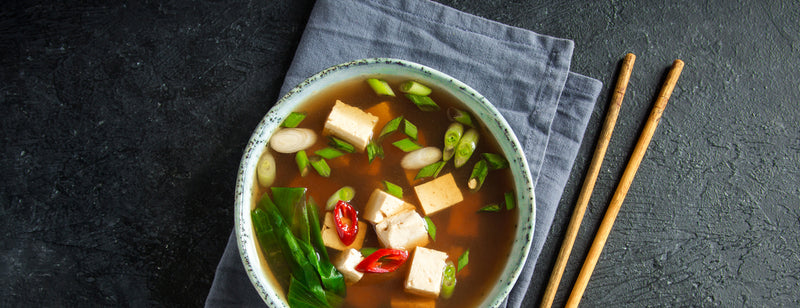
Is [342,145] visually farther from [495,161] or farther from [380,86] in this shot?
[495,161]

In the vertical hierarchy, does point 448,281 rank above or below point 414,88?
below

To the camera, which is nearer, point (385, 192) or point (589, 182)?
point (385, 192)

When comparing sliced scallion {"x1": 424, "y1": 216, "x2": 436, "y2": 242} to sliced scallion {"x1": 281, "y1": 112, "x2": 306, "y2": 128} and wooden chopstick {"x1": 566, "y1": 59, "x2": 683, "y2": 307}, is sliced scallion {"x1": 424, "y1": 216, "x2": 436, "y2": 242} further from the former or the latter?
wooden chopstick {"x1": 566, "y1": 59, "x2": 683, "y2": 307}

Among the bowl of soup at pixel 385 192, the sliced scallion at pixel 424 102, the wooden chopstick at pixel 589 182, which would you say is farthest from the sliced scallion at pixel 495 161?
the wooden chopstick at pixel 589 182

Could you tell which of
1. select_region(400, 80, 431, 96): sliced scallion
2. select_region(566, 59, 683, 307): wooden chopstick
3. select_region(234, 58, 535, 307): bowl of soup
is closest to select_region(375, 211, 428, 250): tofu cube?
select_region(234, 58, 535, 307): bowl of soup

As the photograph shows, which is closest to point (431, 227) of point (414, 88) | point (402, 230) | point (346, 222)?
point (402, 230)

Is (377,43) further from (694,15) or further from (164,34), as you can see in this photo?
(694,15)
